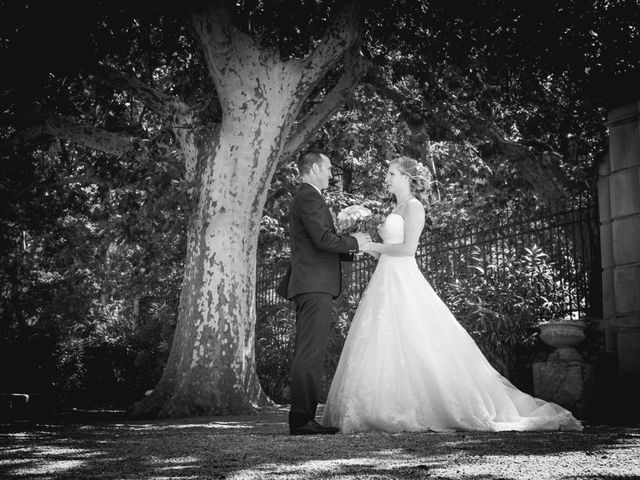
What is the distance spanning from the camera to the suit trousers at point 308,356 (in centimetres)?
578

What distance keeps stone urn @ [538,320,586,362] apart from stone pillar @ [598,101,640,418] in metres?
0.54

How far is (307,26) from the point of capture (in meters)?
12.1

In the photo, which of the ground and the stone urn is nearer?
the ground

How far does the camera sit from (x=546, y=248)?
11.2 metres

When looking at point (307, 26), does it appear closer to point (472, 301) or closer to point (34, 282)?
point (472, 301)

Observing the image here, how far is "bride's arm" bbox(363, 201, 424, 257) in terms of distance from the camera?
22.8ft

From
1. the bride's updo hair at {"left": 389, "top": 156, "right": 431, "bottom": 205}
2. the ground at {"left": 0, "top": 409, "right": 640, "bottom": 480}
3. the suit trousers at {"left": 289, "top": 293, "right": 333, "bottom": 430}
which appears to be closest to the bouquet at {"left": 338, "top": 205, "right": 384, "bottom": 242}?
the bride's updo hair at {"left": 389, "top": 156, "right": 431, "bottom": 205}

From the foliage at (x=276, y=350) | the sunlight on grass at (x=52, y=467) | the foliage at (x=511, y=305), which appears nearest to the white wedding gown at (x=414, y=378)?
the sunlight on grass at (x=52, y=467)

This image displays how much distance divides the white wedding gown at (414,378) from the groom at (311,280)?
462mm

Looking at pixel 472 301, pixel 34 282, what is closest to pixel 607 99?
pixel 472 301

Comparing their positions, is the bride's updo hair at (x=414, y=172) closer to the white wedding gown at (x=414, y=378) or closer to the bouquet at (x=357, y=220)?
the bouquet at (x=357, y=220)

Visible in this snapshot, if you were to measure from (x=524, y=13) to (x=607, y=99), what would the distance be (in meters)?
2.40

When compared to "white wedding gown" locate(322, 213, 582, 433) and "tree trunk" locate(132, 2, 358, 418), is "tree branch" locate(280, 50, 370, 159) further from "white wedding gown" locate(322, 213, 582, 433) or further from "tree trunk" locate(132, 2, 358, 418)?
"white wedding gown" locate(322, 213, 582, 433)

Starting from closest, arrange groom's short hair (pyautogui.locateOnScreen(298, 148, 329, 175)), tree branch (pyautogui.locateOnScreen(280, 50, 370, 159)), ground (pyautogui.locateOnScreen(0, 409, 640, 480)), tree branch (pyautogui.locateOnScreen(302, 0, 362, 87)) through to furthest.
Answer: ground (pyautogui.locateOnScreen(0, 409, 640, 480)) < groom's short hair (pyautogui.locateOnScreen(298, 148, 329, 175)) < tree branch (pyautogui.locateOnScreen(302, 0, 362, 87)) < tree branch (pyautogui.locateOnScreen(280, 50, 370, 159))
